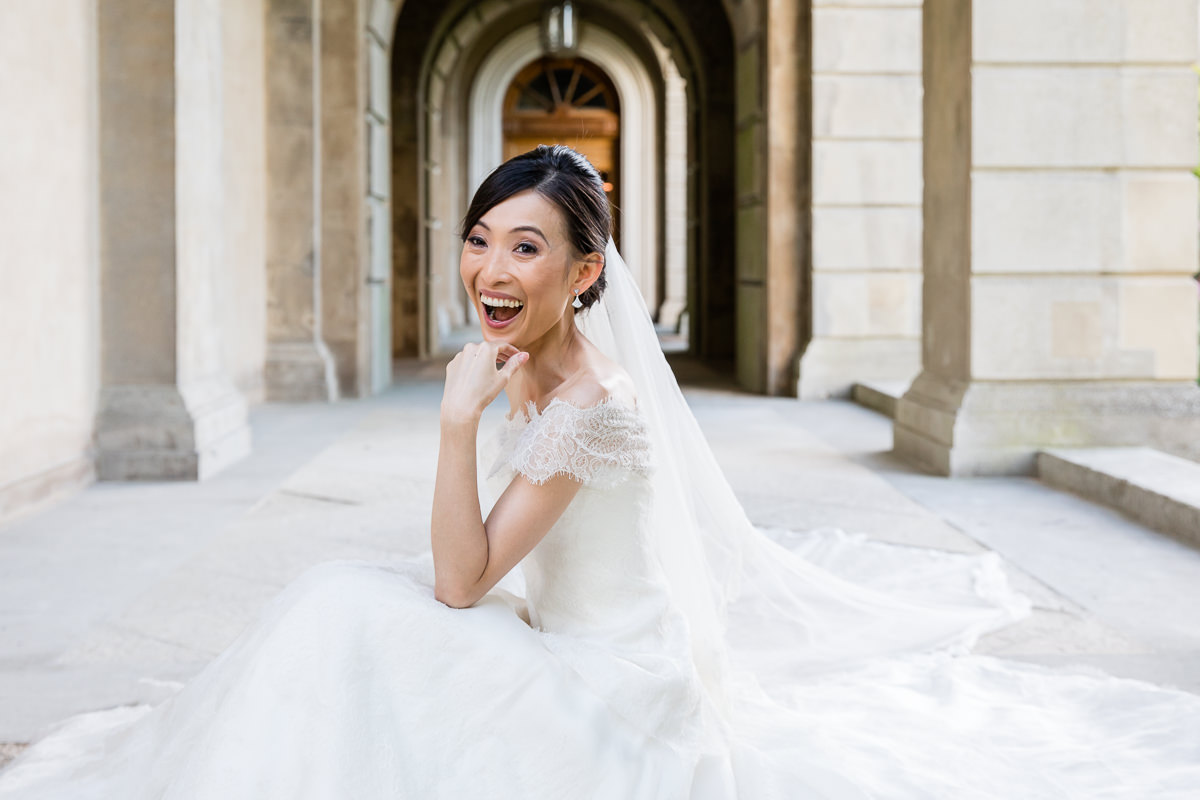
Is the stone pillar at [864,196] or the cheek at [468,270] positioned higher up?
the stone pillar at [864,196]

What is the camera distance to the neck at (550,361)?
7.12 ft

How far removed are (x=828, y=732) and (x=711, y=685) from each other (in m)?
0.30

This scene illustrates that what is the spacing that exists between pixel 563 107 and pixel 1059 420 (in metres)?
23.4

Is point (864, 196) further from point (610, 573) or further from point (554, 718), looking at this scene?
point (554, 718)

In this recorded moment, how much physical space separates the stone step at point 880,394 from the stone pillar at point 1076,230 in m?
2.28

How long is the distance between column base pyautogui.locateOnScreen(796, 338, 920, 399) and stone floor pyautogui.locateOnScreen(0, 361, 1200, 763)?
2.15 metres

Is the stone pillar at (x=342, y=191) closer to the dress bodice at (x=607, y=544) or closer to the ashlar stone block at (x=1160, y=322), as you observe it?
the ashlar stone block at (x=1160, y=322)

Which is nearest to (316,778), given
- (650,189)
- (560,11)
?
(560,11)

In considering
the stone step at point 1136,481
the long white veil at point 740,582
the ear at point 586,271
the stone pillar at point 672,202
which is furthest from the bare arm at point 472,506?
the stone pillar at point 672,202

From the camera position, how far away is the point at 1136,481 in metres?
5.02

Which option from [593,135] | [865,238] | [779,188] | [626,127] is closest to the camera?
[865,238]

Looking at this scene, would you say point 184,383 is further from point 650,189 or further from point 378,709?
point 650,189

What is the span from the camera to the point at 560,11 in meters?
19.6

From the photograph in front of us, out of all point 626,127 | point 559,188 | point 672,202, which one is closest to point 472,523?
point 559,188
